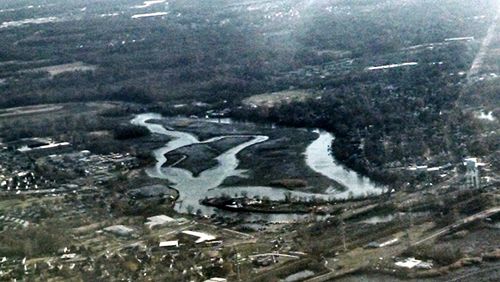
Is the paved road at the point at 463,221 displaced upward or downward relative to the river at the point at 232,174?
upward

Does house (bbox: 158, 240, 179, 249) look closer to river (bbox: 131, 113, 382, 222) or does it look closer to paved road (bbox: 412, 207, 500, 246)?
river (bbox: 131, 113, 382, 222)

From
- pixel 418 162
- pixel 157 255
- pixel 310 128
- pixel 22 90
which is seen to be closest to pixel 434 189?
pixel 418 162

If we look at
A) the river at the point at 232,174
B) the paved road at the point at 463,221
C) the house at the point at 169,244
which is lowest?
the river at the point at 232,174

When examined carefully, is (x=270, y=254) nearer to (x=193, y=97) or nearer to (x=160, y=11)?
(x=193, y=97)

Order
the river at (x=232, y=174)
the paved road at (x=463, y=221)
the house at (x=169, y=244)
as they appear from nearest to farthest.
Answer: the paved road at (x=463, y=221), the house at (x=169, y=244), the river at (x=232, y=174)

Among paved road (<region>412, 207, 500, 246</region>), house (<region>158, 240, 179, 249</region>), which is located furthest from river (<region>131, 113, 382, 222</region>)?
paved road (<region>412, 207, 500, 246</region>)

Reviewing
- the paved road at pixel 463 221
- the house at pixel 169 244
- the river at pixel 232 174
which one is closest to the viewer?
the paved road at pixel 463 221

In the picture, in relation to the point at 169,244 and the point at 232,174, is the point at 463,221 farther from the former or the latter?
the point at 232,174

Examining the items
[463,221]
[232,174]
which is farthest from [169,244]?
[232,174]

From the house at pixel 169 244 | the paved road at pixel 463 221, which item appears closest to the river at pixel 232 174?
the house at pixel 169 244

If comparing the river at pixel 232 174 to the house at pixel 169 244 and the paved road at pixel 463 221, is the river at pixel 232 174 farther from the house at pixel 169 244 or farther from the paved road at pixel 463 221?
the paved road at pixel 463 221
